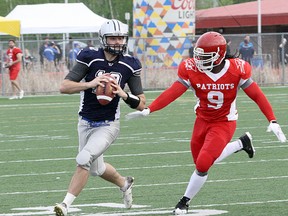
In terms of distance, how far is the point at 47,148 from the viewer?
51.1 ft

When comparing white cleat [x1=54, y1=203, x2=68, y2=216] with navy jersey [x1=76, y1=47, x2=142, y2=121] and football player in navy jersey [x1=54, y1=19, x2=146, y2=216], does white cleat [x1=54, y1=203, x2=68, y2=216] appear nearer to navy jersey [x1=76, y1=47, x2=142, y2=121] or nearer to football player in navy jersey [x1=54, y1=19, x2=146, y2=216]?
football player in navy jersey [x1=54, y1=19, x2=146, y2=216]

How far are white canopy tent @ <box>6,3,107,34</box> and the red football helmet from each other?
1084 inches

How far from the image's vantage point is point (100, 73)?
30.3 ft

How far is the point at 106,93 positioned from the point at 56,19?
96.1 ft

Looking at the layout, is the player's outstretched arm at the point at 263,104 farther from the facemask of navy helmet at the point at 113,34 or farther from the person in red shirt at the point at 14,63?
the person in red shirt at the point at 14,63

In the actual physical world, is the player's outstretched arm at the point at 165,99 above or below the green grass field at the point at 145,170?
above

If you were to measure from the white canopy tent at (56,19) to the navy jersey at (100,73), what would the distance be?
90.2 feet

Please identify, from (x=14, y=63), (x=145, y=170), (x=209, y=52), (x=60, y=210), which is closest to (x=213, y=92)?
(x=209, y=52)

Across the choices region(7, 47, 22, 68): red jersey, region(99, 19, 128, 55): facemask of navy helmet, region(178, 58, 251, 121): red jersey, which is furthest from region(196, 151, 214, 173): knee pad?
region(7, 47, 22, 68): red jersey

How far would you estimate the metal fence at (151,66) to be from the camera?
99.5 ft

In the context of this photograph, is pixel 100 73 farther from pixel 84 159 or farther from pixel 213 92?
pixel 213 92

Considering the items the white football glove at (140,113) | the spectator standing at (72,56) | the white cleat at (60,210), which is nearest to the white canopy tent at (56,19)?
the spectator standing at (72,56)

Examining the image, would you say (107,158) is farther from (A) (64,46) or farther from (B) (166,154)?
(A) (64,46)

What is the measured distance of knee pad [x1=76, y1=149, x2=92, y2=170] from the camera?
29.2 feet
